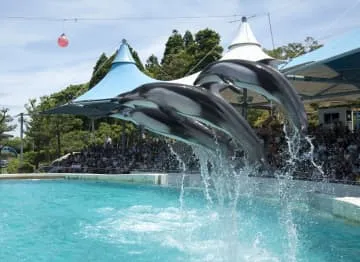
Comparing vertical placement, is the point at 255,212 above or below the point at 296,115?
below

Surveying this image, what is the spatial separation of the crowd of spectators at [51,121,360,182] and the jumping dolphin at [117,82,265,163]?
1.52 metres

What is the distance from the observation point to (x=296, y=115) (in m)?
4.25

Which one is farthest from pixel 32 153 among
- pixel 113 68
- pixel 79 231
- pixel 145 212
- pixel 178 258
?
pixel 178 258

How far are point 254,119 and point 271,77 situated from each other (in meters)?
20.0

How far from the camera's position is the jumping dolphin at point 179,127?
4.61 metres

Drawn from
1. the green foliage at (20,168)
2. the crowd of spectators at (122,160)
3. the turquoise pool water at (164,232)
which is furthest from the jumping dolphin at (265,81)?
the green foliage at (20,168)

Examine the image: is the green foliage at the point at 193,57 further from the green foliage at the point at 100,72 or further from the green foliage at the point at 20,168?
the green foliage at the point at 20,168

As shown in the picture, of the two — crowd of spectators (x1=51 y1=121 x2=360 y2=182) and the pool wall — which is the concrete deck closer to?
the pool wall

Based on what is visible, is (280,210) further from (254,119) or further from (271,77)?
(254,119)

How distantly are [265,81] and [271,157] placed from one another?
4.63m

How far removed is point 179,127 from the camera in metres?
4.65

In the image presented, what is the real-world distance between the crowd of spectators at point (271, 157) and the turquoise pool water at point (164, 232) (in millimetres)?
1160

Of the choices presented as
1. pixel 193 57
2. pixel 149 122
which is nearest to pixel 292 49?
pixel 193 57

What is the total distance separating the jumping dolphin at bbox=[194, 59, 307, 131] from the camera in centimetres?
421
